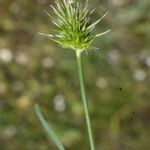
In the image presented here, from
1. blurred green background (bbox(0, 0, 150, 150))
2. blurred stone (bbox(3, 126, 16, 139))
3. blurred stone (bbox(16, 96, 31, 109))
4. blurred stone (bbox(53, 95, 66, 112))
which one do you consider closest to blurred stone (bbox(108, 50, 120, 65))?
blurred green background (bbox(0, 0, 150, 150))

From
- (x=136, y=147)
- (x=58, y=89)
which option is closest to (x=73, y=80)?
(x=58, y=89)

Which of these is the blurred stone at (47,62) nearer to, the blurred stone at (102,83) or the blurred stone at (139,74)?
the blurred stone at (102,83)

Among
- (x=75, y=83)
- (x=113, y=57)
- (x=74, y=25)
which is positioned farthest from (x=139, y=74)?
(x=74, y=25)

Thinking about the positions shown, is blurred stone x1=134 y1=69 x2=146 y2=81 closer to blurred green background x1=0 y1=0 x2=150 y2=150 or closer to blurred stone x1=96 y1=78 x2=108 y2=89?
blurred green background x1=0 y1=0 x2=150 y2=150

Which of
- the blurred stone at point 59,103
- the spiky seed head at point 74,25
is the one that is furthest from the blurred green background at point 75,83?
the spiky seed head at point 74,25

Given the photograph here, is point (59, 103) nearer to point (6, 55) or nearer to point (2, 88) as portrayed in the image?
point (2, 88)

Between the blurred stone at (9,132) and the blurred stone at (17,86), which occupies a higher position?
the blurred stone at (17,86)

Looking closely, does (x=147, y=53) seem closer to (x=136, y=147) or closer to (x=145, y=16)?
(x=145, y=16)
